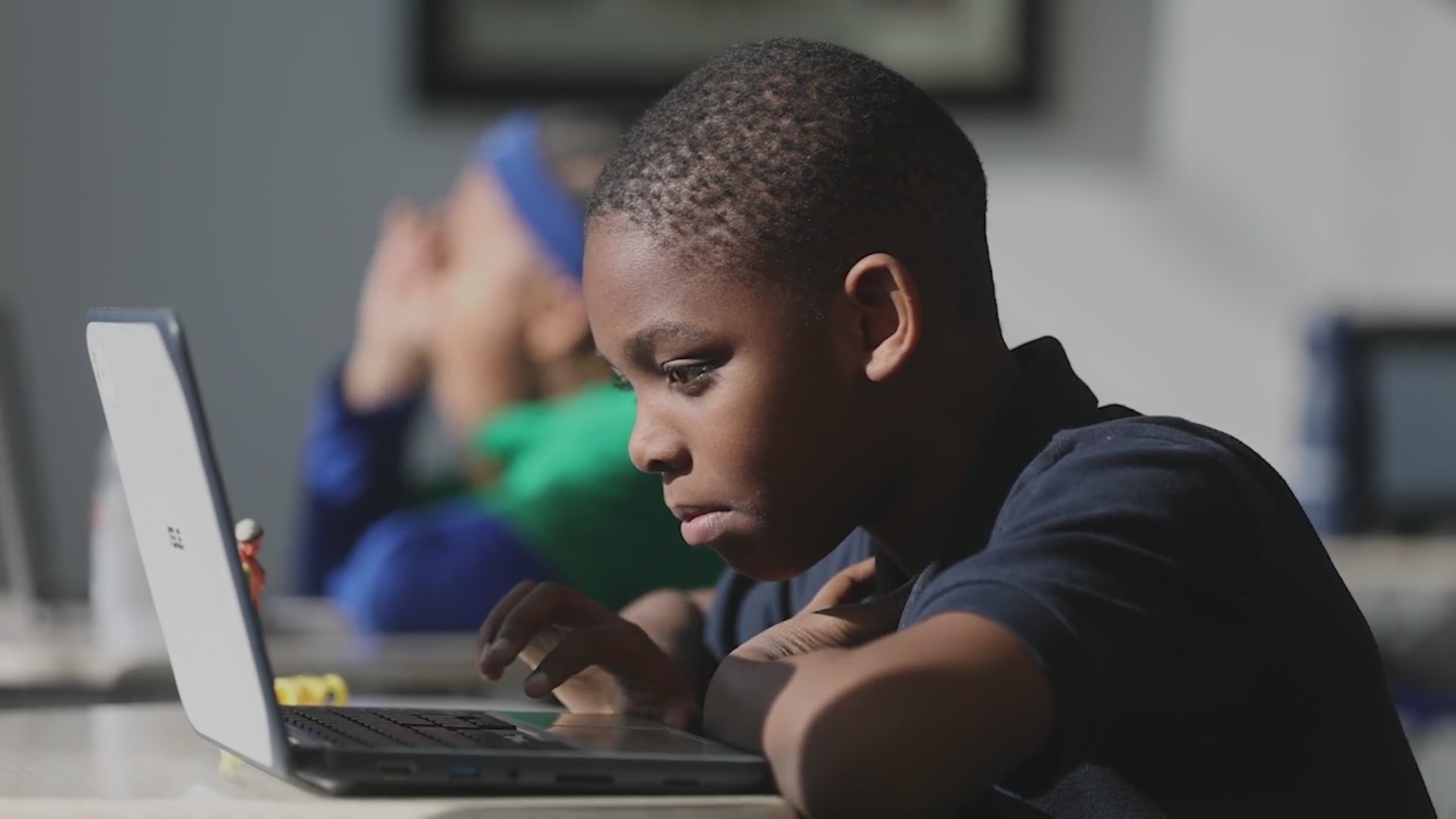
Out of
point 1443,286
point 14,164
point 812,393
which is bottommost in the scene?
point 1443,286

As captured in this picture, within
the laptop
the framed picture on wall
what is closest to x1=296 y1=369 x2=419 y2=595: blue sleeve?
the framed picture on wall

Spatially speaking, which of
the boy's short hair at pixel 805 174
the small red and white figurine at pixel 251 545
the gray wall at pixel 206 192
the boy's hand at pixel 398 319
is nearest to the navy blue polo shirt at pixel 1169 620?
the boy's short hair at pixel 805 174

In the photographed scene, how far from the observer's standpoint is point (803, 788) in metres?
0.79

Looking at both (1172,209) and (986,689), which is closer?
(986,689)

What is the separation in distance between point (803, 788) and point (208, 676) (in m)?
0.33

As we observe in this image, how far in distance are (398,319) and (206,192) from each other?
1.01 meters

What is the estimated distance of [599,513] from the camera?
2.31 meters

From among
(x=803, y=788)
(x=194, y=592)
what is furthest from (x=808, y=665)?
(x=194, y=592)

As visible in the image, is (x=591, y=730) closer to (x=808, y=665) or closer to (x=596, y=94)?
(x=808, y=665)

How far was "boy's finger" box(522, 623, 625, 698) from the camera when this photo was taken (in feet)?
3.48

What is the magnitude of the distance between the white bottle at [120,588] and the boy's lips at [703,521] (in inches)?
43.1

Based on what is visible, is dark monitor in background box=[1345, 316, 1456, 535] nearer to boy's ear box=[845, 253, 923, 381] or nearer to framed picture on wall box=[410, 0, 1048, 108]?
framed picture on wall box=[410, 0, 1048, 108]

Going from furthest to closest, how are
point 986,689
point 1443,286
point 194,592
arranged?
point 1443,286 → point 194,592 → point 986,689

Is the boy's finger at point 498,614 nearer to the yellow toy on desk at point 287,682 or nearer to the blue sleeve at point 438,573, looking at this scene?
the yellow toy on desk at point 287,682
